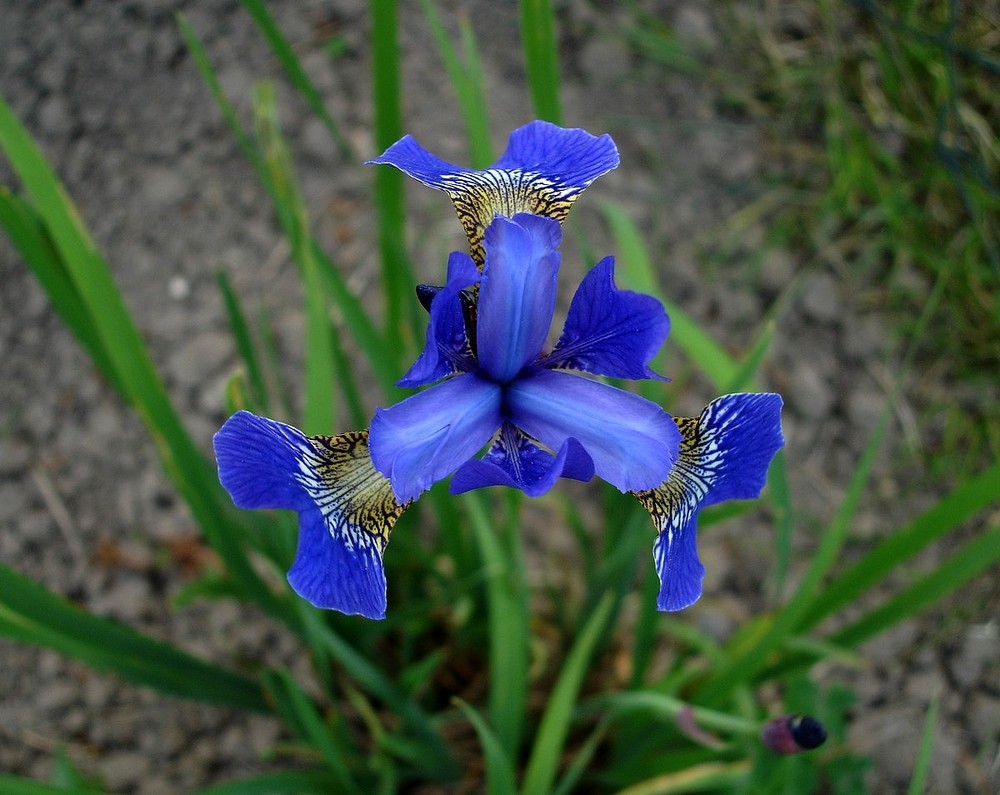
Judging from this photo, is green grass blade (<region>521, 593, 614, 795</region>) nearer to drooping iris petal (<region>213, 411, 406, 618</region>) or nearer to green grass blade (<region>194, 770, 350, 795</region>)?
green grass blade (<region>194, 770, 350, 795</region>)

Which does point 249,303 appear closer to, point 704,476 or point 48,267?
point 48,267

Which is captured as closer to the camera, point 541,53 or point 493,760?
point 493,760

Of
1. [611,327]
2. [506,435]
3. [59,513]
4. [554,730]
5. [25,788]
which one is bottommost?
[59,513]

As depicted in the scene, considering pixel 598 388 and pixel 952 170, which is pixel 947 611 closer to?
pixel 952 170

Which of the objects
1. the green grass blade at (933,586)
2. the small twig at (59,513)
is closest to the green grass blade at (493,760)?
the green grass blade at (933,586)

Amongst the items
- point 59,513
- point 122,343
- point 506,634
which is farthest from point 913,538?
point 59,513

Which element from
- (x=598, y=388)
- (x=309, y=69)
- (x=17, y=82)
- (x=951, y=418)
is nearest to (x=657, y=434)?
(x=598, y=388)
